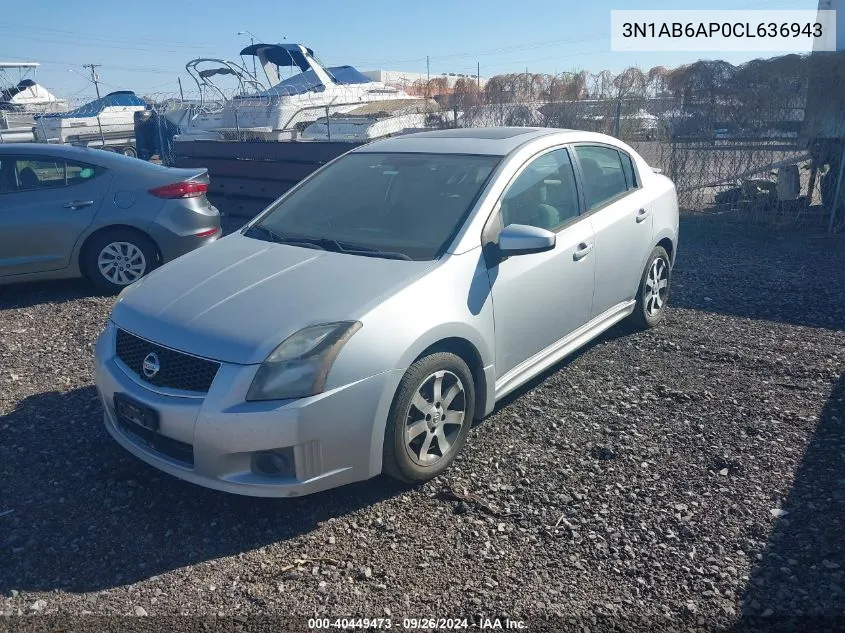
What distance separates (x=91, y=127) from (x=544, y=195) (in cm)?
2622

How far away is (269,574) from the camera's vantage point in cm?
301

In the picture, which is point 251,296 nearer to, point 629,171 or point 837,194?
point 629,171

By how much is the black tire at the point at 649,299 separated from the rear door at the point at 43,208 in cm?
522

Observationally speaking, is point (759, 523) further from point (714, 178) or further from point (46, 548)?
point (714, 178)

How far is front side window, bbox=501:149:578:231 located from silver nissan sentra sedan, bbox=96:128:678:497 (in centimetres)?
1

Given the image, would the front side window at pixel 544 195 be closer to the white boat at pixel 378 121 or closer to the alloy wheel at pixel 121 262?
the alloy wheel at pixel 121 262

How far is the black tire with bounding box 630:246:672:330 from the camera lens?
562 centimetres

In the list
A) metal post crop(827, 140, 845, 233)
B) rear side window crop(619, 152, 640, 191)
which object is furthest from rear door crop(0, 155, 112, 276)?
metal post crop(827, 140, 845, 233)

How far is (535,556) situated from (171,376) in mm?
1871

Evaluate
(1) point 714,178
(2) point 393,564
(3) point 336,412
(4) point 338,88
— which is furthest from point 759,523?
(4) point 338,88

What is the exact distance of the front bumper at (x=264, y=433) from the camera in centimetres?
305

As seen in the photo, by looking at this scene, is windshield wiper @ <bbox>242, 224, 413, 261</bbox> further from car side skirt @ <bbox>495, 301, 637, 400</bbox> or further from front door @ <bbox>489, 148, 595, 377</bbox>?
car side skirt @ <bbox>495, 301, 637, 400</bbox>

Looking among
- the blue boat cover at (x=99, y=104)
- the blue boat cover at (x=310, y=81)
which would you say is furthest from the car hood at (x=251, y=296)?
the blue boat cover at (x=99, y=104)

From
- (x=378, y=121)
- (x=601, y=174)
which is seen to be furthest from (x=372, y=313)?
(x=378, y=121)
